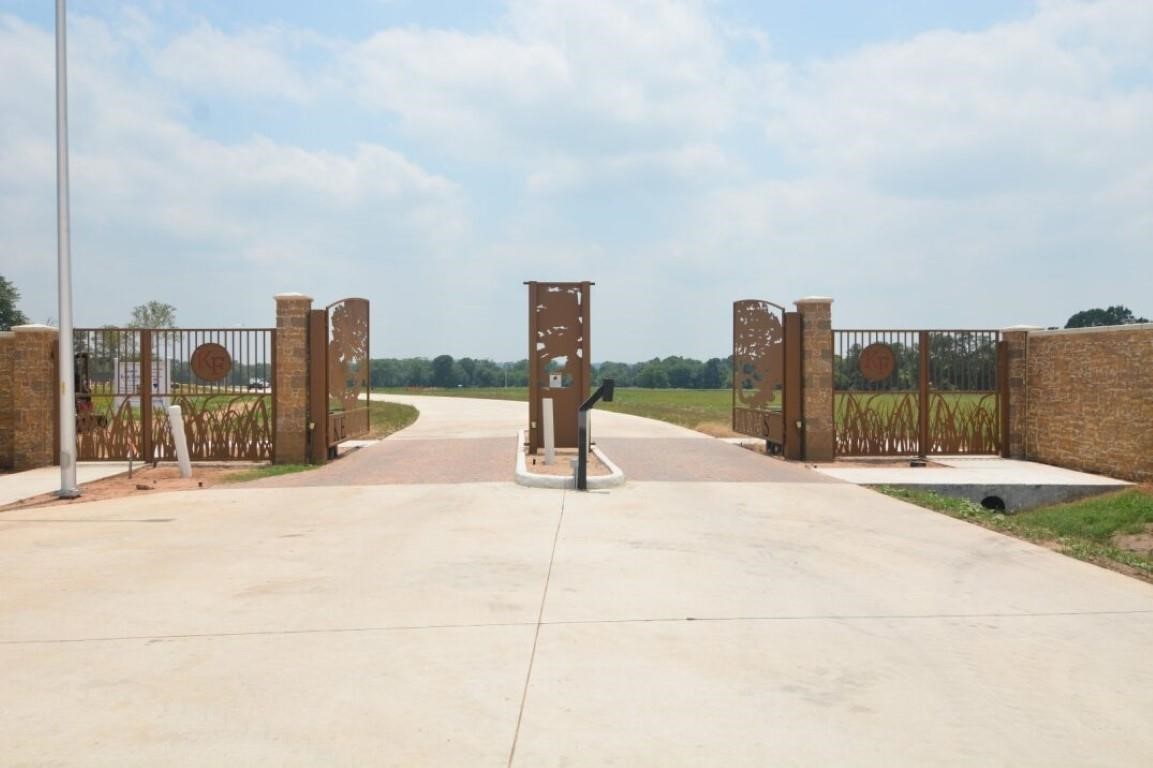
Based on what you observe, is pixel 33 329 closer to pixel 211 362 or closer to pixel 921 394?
pixel 211 362

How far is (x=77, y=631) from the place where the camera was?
6121mm

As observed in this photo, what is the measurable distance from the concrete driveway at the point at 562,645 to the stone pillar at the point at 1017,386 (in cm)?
817

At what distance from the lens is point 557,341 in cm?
1686

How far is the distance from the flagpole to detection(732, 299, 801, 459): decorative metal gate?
11366mm

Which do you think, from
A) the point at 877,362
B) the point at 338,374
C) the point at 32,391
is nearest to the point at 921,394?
the point at 877,362

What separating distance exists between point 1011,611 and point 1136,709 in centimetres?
199

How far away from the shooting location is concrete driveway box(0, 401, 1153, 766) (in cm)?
434

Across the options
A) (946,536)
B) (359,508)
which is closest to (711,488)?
(946,536)

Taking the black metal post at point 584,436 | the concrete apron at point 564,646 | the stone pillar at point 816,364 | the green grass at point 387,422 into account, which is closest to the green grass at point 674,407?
the green grass at point 387,422

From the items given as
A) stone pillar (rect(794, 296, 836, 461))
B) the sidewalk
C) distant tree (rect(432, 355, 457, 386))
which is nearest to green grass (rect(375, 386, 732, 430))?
stone pillar (rect(794, 296, 836, 461))

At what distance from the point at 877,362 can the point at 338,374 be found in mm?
9768

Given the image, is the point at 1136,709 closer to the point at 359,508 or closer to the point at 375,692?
the point at 375,692

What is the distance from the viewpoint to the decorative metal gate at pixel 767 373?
1667 centimetres

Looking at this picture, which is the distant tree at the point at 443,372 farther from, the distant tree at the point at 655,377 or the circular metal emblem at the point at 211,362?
the circular metal emblem at the point at 211,362
